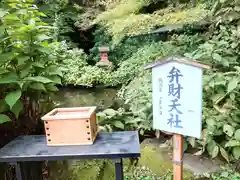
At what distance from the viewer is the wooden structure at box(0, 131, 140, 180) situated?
1352 mm

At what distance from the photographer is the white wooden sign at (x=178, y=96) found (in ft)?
4.03

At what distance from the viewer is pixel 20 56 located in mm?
1626

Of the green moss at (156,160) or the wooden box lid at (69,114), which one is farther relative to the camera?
the green moss at (156,160)

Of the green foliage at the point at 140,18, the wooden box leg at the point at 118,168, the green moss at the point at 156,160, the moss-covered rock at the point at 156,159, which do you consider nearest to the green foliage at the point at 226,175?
the moss-covered rock at the point at 156,159

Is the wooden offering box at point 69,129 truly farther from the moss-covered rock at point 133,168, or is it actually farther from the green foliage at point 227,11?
the green foliage at point 227,11

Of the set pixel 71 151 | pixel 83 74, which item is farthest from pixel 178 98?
pixel 83 74

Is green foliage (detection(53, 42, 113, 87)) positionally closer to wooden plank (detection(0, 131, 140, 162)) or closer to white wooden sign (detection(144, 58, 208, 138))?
wooden plank (detection(0, 131, 140, 162))

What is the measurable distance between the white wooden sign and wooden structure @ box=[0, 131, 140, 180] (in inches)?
9.5

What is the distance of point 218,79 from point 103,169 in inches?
54.1

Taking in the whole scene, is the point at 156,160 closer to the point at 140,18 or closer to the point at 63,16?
the point at 140,18

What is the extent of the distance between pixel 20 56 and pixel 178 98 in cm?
103

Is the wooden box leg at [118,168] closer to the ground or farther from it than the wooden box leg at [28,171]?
farther from it

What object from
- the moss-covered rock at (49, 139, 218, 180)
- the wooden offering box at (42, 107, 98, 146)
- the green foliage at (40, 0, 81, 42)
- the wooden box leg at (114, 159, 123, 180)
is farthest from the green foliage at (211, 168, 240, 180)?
the green foliage at (40, 0, 81, 42)

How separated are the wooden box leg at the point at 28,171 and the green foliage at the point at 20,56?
0.31m
